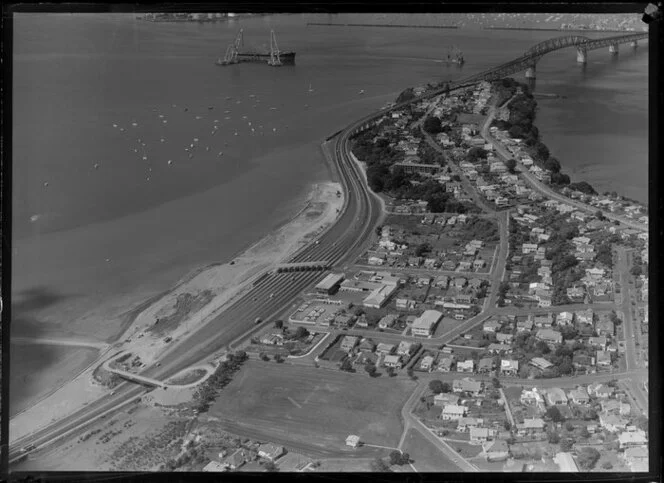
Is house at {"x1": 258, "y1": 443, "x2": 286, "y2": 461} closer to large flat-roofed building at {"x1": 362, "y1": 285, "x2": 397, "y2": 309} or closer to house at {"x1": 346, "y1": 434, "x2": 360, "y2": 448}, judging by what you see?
house at {"x1": 346, "y1": 434, "x2": 360, "y2": 448}

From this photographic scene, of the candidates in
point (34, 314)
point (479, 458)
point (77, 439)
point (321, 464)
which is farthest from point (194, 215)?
point (479, 458)

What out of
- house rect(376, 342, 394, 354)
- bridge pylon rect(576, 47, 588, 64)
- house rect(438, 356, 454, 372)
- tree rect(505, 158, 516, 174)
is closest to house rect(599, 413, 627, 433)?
house rect(438, 356, 454, 372)

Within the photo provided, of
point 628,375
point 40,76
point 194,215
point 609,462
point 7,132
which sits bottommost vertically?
point 609,462

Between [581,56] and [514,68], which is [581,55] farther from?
[514,68]

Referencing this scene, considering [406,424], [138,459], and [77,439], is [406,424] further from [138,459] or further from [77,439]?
[77,439]

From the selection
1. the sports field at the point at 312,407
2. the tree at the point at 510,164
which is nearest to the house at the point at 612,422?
the sports field at the point at 312,407

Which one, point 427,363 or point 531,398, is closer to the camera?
point 531,398

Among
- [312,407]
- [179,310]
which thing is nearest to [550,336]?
[312,407]
